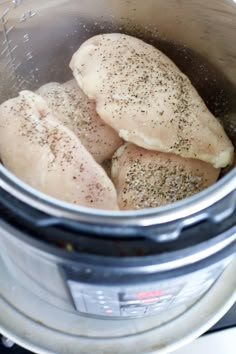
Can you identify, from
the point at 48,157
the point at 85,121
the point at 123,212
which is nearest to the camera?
the point at 123,212

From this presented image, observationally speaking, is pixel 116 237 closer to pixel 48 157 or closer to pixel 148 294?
pixel 148 294

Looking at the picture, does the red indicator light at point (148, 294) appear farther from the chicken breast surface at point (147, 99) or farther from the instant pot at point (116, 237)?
the chicken breast surface at point (147, 99)

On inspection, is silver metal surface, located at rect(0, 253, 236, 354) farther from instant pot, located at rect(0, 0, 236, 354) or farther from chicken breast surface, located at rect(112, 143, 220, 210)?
chicken breast surface, located at rect(112, 143, 220, 210)

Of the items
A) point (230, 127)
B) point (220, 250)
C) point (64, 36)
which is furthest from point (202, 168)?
point (64, 36)

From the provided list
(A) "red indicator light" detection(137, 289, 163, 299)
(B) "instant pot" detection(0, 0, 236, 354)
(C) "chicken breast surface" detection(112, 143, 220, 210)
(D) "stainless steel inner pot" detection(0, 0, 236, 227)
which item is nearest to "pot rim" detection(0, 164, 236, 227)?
(B) "instant pot" detection(0, 0, 236, 354)

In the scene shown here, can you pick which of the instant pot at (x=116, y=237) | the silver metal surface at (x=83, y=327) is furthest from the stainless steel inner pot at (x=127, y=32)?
the silver metal surface at (x=83, y=327)

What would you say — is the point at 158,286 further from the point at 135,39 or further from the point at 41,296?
the point at 135,39

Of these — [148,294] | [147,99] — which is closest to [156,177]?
[147,99]
